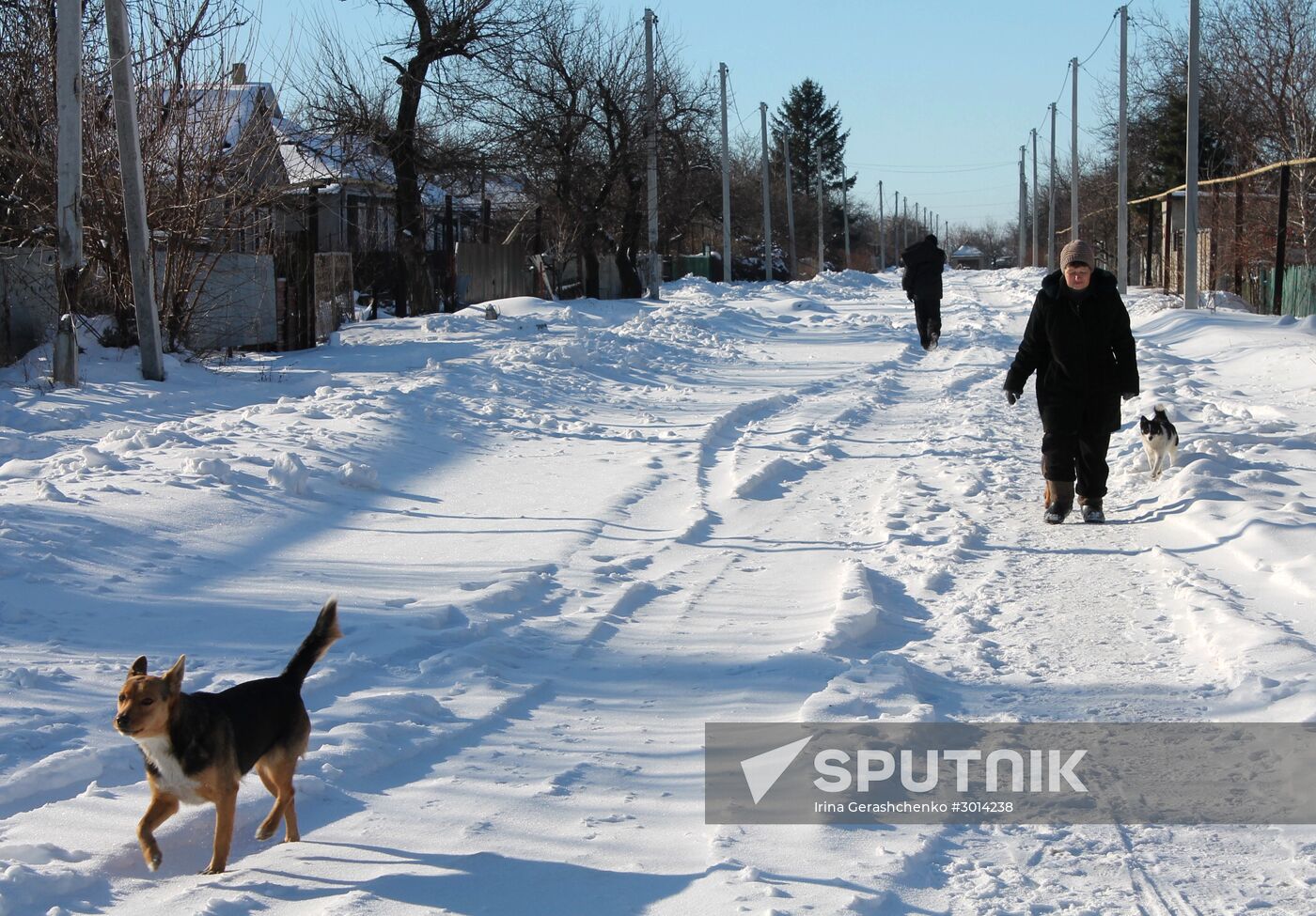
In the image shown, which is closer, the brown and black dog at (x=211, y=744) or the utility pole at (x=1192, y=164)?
the brown and black dog at (x=211, y=744)

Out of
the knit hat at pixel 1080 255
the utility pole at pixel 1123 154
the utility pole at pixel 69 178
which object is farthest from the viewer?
the utility pole at pixel 1123 154

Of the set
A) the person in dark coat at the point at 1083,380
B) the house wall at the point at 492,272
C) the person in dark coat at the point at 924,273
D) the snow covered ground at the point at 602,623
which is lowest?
the snow covered ground at the point at 602,623

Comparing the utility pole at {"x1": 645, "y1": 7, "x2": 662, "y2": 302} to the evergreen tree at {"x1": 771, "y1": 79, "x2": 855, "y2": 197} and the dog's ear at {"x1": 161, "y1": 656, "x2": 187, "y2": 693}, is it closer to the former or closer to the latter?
the dog's ear at {"x1": 161, "y1": 656, "x2": 187, "y2": 693}

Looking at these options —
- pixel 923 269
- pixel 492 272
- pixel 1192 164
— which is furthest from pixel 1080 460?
pixel 492 272

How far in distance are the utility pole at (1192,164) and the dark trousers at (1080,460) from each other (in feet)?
62.2

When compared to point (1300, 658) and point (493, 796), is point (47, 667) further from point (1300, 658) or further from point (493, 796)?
point (1300, 658)

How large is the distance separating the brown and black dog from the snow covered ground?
179 millimetres

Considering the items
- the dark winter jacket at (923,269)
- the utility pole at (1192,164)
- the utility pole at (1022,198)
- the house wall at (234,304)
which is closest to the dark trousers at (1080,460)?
the dark winter jacket at (923,269)

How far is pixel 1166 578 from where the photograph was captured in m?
7.02

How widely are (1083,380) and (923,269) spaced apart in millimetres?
11396

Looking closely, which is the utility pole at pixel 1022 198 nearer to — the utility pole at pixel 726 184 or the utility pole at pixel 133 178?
the utility pole at pixel 726 184

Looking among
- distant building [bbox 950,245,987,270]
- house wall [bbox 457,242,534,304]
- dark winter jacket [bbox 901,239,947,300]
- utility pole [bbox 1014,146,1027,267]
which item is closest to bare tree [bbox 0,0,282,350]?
dark winter jacket [bbox 901,239,947,300]

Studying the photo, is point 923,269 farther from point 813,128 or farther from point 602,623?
point 813,128

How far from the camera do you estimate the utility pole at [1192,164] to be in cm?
2569
